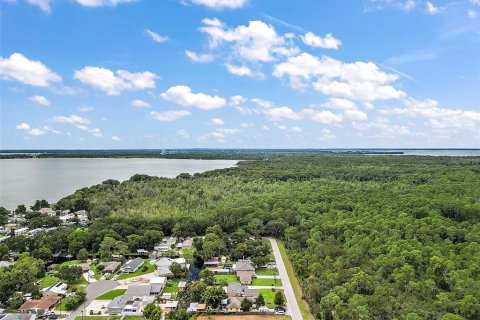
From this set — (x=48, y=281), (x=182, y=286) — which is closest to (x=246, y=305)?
(x=182, y=286)

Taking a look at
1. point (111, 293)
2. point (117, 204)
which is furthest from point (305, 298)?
point (117, 204)

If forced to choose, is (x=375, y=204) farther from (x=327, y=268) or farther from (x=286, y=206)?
(x=327, y=268)

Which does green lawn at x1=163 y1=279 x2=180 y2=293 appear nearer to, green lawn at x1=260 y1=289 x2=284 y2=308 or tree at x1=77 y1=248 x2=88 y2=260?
green lawn at x1=260 y1=289 x2=284 y2=308

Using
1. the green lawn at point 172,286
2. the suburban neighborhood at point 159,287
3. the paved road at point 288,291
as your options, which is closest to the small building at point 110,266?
the suburban neighborhood at point 159,287

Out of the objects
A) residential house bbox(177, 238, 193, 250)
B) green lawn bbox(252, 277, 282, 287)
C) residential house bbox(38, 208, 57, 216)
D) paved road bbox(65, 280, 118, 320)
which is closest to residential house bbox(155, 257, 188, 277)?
paved road bbox(65, 280, 118, 320)

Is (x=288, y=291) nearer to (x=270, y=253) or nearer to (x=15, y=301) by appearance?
(x=270, y=253)

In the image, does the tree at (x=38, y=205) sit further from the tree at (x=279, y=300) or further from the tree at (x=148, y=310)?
the tree at (x=279, y=300)
